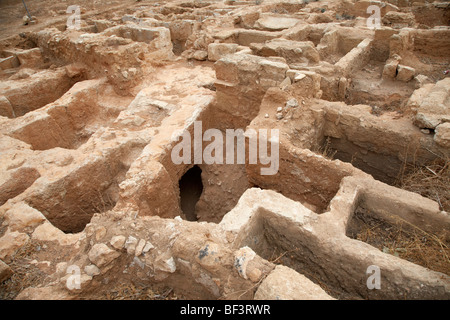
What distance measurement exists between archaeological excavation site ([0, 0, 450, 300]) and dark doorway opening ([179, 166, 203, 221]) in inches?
1.3

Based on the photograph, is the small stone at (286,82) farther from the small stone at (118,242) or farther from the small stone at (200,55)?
the small stone at (200,55)

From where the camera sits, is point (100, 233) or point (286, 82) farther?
point (286, 82)

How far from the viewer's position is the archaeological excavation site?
237cm

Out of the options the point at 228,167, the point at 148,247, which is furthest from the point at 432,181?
the point at 148,247

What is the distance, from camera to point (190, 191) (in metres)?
5.55

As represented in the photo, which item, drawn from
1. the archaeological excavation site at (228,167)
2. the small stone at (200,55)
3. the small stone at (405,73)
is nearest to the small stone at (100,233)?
the archaeological excavation site at (228,167)

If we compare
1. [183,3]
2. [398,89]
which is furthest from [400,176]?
[183,3]

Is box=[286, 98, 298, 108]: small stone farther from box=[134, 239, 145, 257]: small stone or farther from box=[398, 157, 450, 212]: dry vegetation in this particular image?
box=[134, 239, 145, 257]: small stone

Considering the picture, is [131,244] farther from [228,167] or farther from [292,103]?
[292,103]

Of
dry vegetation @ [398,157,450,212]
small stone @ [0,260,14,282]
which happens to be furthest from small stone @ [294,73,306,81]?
small stone @ [0,260,14,282]

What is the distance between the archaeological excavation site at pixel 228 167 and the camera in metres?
2.37

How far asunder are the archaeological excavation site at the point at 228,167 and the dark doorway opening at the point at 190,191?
3 centimetres

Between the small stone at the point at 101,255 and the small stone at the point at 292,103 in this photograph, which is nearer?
the small stone at the point at 101,255

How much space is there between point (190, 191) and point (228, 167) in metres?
1.04
